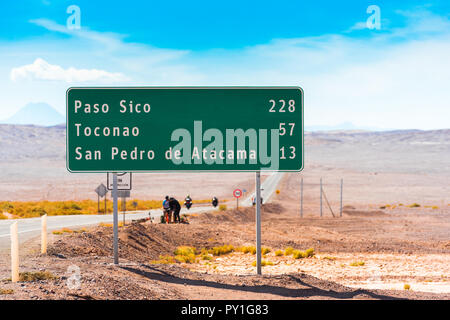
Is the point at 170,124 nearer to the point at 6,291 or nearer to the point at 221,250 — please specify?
the point at 6,291

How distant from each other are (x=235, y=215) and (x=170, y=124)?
1268 inches

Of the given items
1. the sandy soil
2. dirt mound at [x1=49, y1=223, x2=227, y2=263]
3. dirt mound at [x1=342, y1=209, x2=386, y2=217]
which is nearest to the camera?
the sandy soil

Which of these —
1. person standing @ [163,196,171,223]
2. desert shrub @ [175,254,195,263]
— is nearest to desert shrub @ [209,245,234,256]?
desert shrub @ [175,254,195,263]

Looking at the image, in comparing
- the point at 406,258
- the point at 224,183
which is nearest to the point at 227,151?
the point at 406,258

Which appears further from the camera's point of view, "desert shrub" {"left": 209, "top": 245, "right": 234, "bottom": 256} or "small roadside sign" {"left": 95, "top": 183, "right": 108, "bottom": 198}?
"small roadside sign" {"left": 95, "top": 183, "right": 108, "bottom": 198}

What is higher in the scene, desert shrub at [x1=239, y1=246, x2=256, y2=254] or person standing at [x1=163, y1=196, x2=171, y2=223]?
person standing at [x1=163, y1=196, x2=171, y2=223]

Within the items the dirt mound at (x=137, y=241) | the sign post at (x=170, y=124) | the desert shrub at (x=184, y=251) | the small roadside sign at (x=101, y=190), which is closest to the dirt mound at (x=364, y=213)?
the dirt mound at (x=137, y=241)

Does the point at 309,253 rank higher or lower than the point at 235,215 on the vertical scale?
lower

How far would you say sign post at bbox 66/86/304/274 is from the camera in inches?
565

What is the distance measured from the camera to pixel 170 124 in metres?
14.6

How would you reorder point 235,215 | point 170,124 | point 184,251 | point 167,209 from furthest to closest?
1. point 235,215
2. point 167,209
3. point 184,251
4. point 170,124

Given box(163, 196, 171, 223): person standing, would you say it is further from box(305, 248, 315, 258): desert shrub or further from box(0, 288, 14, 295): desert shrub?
box(0, 288, 14, 295): desert shrub

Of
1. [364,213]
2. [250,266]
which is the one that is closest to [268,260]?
[250,266]

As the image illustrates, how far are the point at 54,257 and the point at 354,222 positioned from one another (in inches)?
1188
